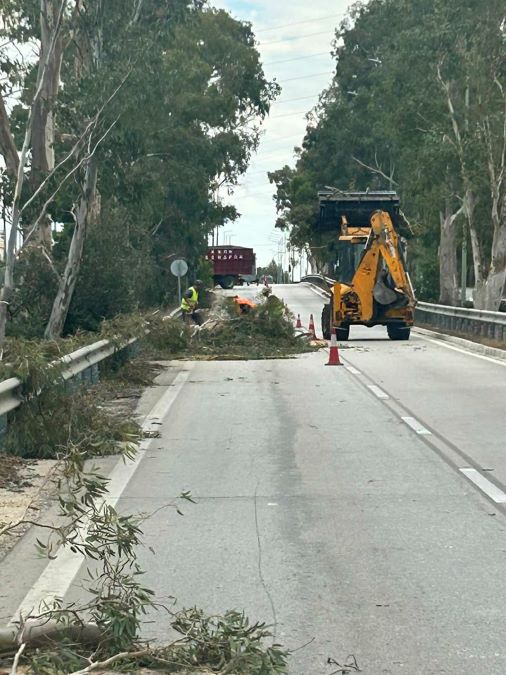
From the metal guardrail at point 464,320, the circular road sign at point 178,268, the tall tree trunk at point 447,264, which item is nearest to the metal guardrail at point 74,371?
the metal guardrail at point 464,320

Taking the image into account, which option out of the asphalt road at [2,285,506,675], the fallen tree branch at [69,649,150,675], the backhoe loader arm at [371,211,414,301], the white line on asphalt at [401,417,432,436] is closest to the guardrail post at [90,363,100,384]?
the asphalt road at [2,285,506,675]

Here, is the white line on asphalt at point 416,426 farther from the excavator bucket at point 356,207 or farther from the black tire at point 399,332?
the excavator bucket at point 356,207

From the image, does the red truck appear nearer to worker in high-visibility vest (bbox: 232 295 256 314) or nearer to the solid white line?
worker in high-visibility vest (bbox: 232 295 256 314)

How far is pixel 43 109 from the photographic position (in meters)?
29.5

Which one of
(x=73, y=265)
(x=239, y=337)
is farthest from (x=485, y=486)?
(x=73, y=265)

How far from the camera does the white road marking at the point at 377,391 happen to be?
52.4 ft

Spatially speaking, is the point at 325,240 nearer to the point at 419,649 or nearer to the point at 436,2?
the point at 436,2

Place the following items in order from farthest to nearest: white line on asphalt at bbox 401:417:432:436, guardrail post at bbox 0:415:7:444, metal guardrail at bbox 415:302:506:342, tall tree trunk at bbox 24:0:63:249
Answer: metal guardrail at bbox 415:302:506:342, tall tree trunk at bbox 24:0:63:249, white line on asphalt at bbox 401:417:432:436, guardrail post at bbox 0:415:7:444

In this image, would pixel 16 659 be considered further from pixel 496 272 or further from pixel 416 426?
pixel 496 272

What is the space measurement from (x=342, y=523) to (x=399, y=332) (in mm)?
22488

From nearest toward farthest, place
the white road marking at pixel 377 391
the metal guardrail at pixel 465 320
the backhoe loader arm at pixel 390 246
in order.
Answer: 1. the white road marking at pixel 377 391
2. the metal guardrail at pixel 465 320
3. the backhoe loader arm at pixel 390 246

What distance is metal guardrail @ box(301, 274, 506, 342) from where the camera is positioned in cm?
2762

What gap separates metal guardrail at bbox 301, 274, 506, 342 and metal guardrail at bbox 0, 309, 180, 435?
35.7ft

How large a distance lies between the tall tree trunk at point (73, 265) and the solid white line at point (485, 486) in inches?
632
